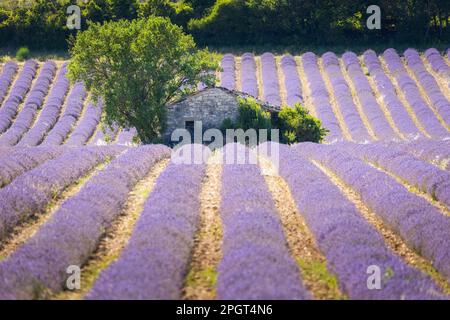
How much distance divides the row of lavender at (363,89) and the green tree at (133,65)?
8984 mm

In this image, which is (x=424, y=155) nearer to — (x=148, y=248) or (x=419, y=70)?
(x=148, y=248)

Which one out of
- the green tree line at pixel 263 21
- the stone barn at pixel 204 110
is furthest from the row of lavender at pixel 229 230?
the green tree line at pixel 263 21

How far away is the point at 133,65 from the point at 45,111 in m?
13.2

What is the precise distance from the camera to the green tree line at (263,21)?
4194 centimetres

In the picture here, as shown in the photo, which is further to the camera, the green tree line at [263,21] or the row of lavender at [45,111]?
the green tree line at [263,21]

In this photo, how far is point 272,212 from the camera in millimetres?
8922

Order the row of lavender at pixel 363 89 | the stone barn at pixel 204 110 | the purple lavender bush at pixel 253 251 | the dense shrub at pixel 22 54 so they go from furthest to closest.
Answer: the dense shrub at pixel 22 54 → the row of lavender at pixel 363 89 → the stone barn at pixel 204 110 → the purple lavender bush at pixel 253 251

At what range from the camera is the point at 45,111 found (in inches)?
1284

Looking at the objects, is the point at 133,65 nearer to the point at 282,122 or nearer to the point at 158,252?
the point at 282,122

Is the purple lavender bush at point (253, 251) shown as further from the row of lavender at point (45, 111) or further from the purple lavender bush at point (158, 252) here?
the row of lavender at point (45, 111)

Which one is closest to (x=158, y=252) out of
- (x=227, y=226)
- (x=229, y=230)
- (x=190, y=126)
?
(x=229, y=230)

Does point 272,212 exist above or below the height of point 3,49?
above
